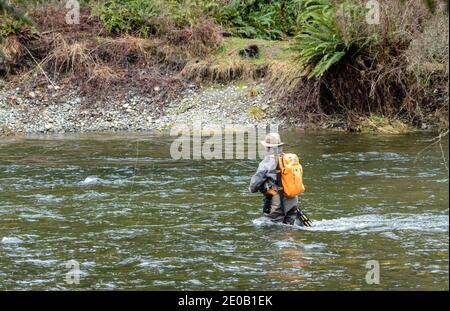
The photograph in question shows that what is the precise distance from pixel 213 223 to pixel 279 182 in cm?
125

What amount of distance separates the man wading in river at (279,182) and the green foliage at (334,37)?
10.2 m

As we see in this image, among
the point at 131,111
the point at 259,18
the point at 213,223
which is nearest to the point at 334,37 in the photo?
the point at 131,111

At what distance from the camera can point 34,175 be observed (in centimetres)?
1709

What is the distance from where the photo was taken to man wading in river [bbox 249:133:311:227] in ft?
39.7

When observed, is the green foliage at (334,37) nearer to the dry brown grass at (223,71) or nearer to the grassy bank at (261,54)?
the grassy bank at (261,54)

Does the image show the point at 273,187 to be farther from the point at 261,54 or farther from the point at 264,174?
the point at 261,54

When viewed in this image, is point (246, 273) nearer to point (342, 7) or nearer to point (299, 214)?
point (299, 214)

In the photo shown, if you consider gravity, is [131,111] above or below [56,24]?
below

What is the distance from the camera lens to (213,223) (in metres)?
12.8

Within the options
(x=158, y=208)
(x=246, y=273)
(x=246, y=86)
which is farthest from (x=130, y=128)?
(x=246, y=273)

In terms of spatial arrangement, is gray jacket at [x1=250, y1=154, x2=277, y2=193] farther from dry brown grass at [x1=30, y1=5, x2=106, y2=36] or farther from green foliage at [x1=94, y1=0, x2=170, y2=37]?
dry brown grass at [x1=30, y1=5, x2=106, y2=36]

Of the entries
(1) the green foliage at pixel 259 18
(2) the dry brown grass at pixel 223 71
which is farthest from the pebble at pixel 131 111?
(1) the green foliage at pixel 259 18

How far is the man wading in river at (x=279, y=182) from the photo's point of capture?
12109mm
